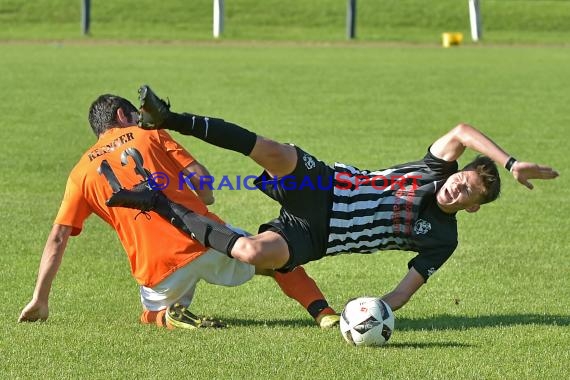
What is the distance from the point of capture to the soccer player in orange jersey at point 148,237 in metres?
7.25

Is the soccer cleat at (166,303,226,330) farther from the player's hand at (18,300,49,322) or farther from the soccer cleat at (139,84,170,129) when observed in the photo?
the soccer cleat at (139,84,170,129)

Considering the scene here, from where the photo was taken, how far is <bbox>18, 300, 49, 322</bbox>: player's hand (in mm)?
7129

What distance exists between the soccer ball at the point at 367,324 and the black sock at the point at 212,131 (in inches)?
49.2

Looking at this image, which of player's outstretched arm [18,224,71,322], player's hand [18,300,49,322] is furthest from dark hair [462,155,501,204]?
player's hand [18,300,49,322]

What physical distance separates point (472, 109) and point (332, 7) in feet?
85.8

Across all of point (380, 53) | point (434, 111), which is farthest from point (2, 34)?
point (434, 111)

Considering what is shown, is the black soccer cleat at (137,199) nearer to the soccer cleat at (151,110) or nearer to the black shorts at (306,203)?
the soccer cleat at (151,110)

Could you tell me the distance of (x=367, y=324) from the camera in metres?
6.63

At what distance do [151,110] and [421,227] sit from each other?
2.02 metres

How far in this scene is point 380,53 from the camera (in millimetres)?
32750

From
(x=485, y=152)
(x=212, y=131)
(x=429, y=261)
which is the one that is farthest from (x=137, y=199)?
(x=485, y=152)

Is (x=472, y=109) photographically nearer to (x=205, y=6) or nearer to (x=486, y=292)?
(x=486, y=292)

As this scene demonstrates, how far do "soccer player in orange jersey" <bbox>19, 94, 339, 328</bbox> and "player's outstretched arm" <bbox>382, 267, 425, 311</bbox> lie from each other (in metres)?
0.39

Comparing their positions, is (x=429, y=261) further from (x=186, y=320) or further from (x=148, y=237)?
(x=148, y=237)
